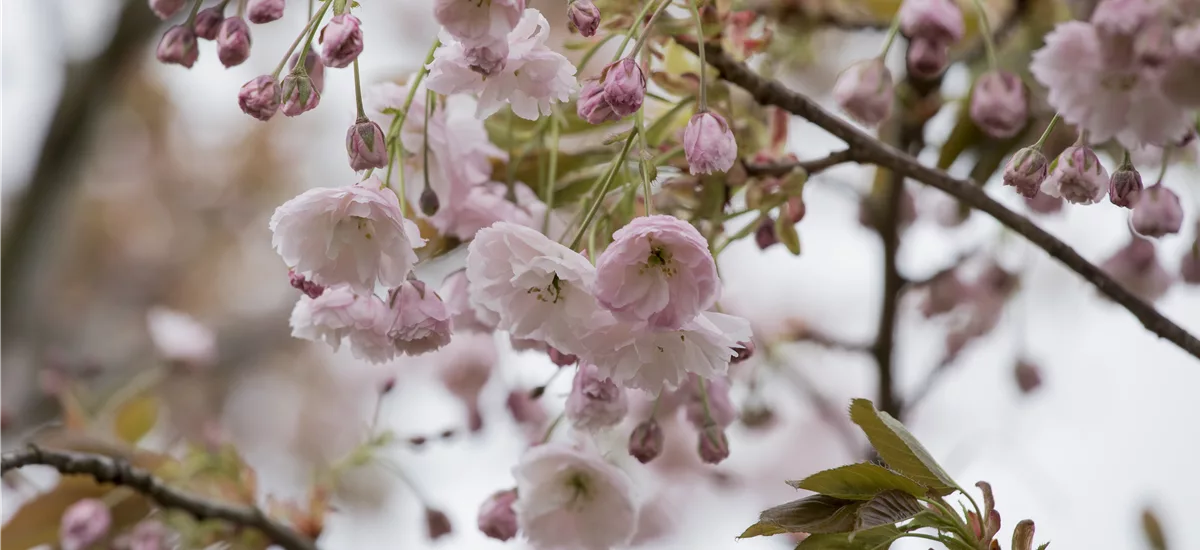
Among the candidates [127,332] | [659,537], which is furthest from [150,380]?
[127,332]

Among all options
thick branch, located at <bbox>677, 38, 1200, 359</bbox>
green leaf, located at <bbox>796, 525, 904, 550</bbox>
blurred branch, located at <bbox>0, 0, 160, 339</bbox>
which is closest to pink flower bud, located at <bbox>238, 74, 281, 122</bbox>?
thick branch, located at <bbox>677, 38, 1200, 359</bbox>

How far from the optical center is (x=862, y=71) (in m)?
0.67

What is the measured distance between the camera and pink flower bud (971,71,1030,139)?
0.68 m

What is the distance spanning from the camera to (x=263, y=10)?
0.55 m

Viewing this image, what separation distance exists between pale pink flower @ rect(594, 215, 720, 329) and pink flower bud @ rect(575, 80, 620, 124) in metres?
0.06

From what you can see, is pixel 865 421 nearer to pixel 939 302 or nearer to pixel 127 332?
pixel 939 302

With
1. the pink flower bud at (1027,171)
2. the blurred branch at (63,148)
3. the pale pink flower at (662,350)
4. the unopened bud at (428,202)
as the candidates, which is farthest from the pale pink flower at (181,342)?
the pink flower bud at (1027,171)

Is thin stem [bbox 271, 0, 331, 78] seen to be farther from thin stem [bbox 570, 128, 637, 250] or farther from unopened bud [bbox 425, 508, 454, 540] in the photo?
unopened bud [bbox 425, 508, 454, 540]

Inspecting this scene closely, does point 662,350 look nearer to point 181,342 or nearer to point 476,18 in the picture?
point 476,18

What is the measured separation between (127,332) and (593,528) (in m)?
2.31

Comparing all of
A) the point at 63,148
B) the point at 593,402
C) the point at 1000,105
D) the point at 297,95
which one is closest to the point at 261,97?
the point at 297,95

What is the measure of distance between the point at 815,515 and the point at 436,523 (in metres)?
0.51

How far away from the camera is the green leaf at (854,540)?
1.61 ft

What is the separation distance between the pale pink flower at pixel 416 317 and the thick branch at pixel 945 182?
0.69ft
